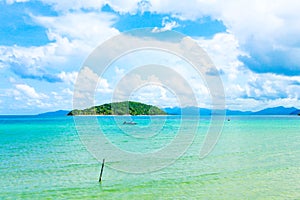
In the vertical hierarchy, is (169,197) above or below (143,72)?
below

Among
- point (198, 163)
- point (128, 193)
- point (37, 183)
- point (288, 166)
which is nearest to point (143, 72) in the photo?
point (128, 193)

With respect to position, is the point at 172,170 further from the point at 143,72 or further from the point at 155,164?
the point at 143,72

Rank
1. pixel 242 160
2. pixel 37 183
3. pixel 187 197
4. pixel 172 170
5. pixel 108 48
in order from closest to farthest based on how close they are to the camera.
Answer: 1. pixel 108 48
2. pixel 187 197
3. pixel 37 183
4. pixel 172 170
5. pixel 242 160

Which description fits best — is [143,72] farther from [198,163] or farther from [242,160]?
[242,160]

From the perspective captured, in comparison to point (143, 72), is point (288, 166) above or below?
below

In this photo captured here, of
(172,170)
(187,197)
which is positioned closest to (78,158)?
(172,170)

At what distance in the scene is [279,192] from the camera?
21578 millimetres

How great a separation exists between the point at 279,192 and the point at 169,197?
6.86m

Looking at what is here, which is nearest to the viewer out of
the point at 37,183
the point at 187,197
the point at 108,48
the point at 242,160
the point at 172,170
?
the point at 108,48

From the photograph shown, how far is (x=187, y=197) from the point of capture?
67.7ft

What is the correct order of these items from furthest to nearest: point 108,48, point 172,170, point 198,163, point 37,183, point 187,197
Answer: point 198,163 < point 172,170 < point 37,183 < point 187,197 < point 108,48

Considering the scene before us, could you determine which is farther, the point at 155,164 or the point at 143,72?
the point at 155,164

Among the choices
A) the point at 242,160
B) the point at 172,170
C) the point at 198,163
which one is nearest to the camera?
the point at 172,170

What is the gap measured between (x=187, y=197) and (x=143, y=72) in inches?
308
